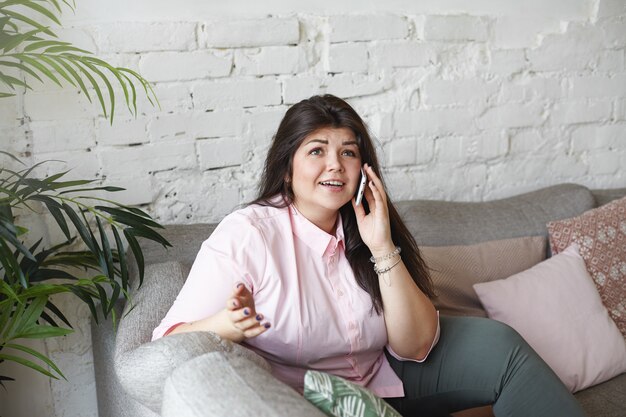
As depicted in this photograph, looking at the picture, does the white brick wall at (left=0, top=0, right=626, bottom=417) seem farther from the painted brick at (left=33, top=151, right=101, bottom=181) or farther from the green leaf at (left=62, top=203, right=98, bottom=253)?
the green leaf at (left=62, top=203, right=98, bottom=253)

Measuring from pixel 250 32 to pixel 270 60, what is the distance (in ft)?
0.34

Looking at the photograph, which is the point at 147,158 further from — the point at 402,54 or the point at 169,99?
the point at 402,54

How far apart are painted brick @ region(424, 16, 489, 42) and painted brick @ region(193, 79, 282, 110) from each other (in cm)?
57

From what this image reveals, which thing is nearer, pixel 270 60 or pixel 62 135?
pixel 62 135

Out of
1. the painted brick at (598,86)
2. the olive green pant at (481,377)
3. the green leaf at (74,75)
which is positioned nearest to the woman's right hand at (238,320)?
the olive green pant at (481,377)

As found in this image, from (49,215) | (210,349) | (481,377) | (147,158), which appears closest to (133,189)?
(147,158)

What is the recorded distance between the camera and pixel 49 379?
2.13 m

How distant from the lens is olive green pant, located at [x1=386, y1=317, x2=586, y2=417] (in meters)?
1.56

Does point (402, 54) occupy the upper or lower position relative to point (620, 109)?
upper

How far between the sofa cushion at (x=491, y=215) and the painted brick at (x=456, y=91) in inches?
14.4

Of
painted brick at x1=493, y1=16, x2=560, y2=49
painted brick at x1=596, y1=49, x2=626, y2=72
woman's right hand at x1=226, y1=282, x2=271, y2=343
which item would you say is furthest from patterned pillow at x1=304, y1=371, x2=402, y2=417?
painted brick at x1=596, y1=49, x2=626, y2=72

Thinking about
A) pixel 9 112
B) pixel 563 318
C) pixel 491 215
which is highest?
pixel 9 112

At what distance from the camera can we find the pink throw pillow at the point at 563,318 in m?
1.96

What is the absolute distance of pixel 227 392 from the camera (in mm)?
1088
